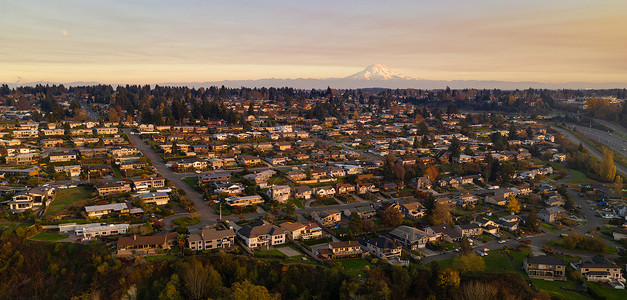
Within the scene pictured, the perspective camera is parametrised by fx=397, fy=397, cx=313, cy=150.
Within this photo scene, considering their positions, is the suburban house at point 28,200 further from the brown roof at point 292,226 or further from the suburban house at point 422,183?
the suburban house at point 422,183

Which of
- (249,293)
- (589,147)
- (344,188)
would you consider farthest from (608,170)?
(249,293)

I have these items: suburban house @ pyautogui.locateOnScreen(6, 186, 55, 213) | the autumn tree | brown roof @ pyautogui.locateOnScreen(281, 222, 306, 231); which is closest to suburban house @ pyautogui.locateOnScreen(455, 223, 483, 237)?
brown roof @ pyautogui.locateOnScreen(281, 222, 306, 231)

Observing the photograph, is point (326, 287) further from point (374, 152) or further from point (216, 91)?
point (216, 91)

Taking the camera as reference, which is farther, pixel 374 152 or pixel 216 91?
pixel 216 91

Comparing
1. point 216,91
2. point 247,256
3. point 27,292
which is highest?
Answer: point 216,91

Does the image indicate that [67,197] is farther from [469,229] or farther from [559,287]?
→ [559,287]

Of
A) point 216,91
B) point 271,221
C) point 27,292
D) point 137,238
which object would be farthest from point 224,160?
point 216,91

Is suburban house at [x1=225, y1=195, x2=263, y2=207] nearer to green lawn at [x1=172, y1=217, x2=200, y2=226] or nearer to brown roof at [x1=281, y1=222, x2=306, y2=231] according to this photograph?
green lawn at [x1=172, y1=217, x2=200, y2=226]
